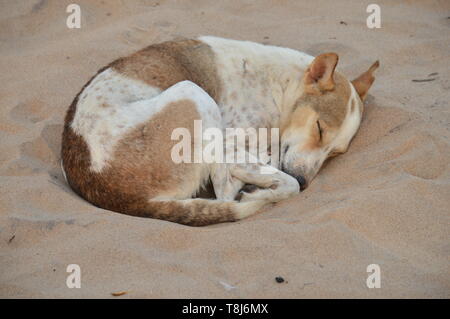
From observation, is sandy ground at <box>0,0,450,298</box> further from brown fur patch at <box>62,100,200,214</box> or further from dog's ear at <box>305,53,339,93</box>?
dog's ear at <box>305,53,339,93</box>

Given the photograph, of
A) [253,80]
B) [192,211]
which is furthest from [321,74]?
[192,211]

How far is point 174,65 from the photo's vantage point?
4.65m

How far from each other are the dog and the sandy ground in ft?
0.59

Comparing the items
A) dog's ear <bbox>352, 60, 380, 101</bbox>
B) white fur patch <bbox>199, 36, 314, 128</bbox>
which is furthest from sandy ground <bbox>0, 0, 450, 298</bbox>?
white fur patch <bbox>199, 36, 314, 128</bbox>

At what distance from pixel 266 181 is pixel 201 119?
2.14 ft

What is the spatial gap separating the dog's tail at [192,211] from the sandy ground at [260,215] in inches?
7.3

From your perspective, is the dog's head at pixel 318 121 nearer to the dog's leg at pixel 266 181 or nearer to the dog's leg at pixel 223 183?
the dog's leg at pixel 266 181

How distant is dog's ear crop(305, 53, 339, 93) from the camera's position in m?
4.58

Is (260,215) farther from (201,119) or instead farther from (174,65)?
(174,65)

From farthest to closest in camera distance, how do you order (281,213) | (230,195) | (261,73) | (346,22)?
(346,22), (261,73), (230,195), (281,213)
